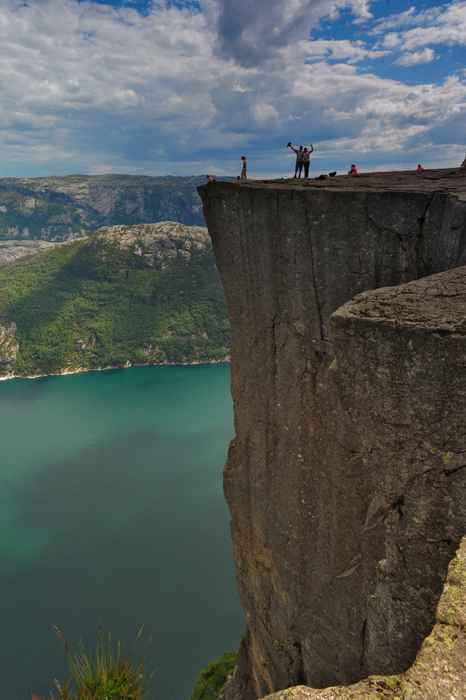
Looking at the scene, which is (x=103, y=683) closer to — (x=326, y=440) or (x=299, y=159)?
(x=326, y=440)

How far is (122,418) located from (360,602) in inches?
2470

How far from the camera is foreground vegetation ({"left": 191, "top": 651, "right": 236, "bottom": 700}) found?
57.0 feet

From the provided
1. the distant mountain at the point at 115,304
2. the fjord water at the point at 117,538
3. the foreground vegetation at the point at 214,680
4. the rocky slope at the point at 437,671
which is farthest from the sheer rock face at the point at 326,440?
the distant mountain at the point at 115,304

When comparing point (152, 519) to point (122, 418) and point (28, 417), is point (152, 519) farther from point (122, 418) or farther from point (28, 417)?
point (28, 417)

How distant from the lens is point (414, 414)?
3805 millimetres

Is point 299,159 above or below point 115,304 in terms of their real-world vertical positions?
above

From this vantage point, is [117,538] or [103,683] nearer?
[103,683]

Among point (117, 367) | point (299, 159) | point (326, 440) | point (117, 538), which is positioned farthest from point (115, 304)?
point (326, 440)

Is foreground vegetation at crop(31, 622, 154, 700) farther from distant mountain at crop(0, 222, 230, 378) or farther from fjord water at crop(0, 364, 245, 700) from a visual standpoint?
distant mountain at crop(0, 222, 230, 378)

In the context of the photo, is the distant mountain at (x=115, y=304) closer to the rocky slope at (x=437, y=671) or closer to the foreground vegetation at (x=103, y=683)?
the foreground vegetation at (x=103, y=683)

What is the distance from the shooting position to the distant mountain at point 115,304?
10562 centimetres

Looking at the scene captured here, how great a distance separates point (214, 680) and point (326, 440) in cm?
1728

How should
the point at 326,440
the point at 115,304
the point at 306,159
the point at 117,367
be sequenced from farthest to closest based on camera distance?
1. the point at 115,304
2. the point at 117,367
3. the point at 306,159
4. the point at 326,440

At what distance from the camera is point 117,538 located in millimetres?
38031
